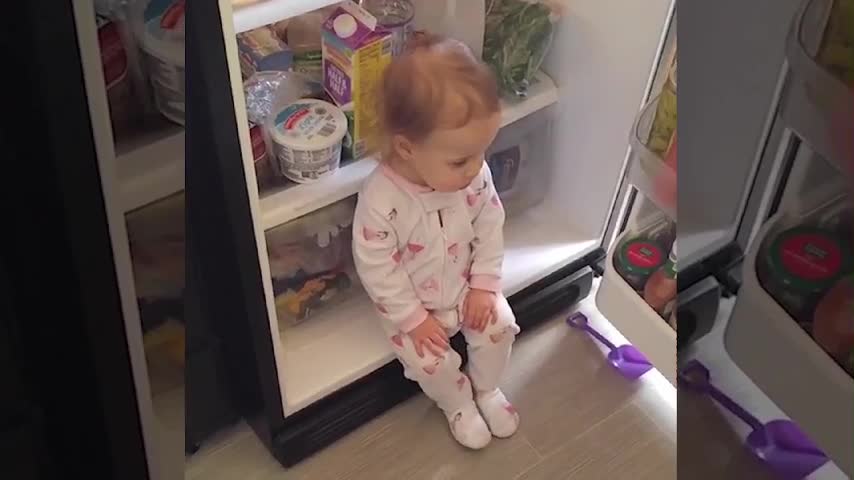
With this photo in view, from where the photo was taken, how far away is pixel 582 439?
4.99 feet

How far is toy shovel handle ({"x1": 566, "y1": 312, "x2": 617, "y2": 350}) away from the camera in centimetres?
164

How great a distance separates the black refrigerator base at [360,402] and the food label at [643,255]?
0.14 m

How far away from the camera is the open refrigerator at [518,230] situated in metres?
1.29

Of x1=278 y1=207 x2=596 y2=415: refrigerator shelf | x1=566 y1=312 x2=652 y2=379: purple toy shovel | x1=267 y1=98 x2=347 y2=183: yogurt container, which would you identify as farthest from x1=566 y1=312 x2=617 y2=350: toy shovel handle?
x1=267 y1=98 x2=347 y2=183: yogurt container

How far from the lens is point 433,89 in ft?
4.01

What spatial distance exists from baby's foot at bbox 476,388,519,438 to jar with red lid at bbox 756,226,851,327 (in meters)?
1.29

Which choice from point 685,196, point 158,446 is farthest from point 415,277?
point 685,196

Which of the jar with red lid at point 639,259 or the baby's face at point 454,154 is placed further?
the jar with red lid at point 639,259

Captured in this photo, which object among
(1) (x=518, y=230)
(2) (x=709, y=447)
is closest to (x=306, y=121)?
(1) (x=518, y=230)

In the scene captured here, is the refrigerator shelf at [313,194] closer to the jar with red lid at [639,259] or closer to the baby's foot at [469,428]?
the jar with red lid at [639,259]

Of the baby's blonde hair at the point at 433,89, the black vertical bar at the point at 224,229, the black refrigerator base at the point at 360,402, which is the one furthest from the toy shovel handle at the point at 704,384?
the black refrigerator base at the point at 360,402

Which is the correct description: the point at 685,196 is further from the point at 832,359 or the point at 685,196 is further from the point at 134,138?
the point at 134,138

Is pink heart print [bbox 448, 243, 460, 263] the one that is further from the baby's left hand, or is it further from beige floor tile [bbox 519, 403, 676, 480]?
beige floor tile [bbox 519, 403, 676, 480]

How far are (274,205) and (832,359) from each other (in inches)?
41.7
